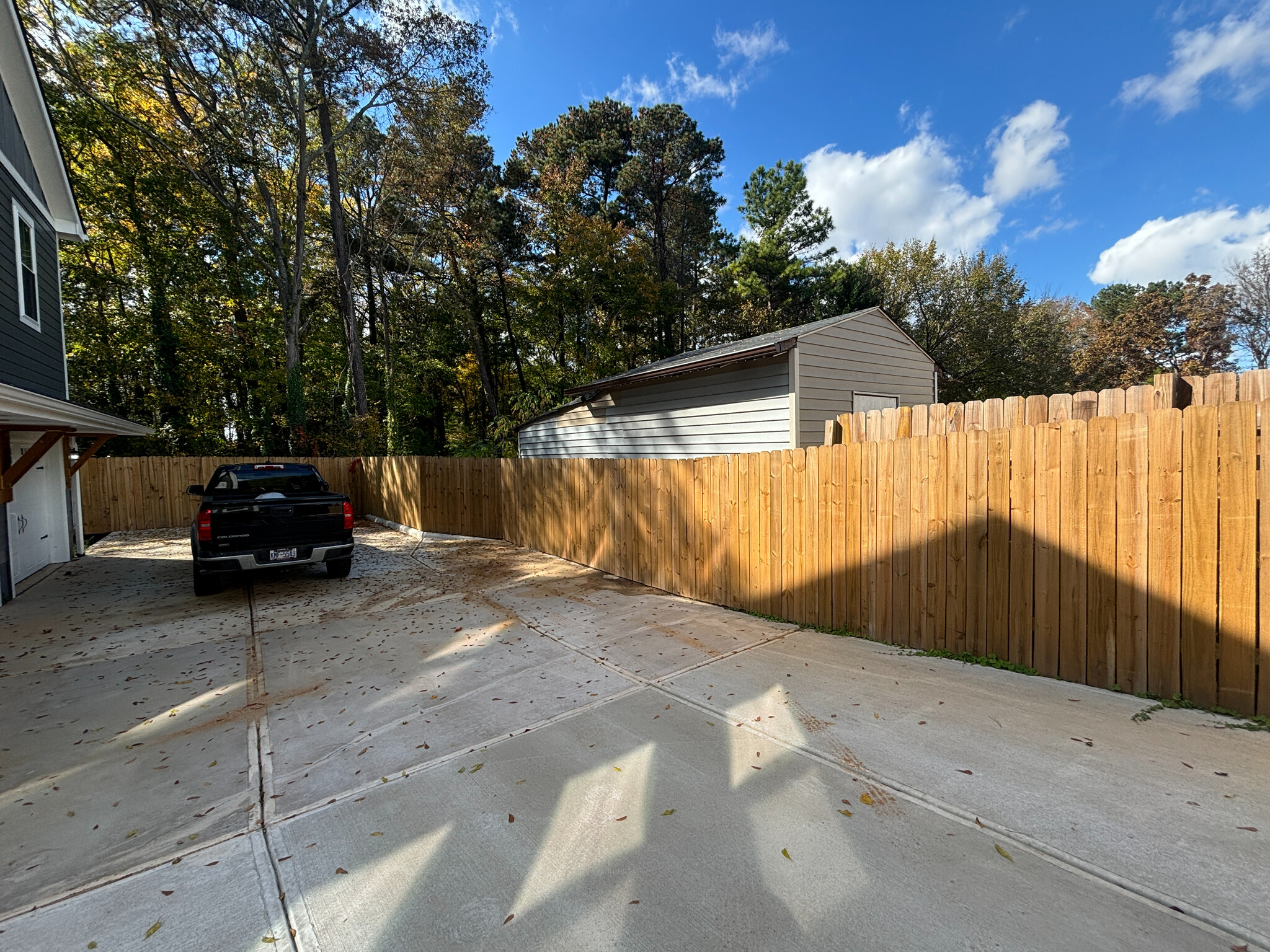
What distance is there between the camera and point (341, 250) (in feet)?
58.1

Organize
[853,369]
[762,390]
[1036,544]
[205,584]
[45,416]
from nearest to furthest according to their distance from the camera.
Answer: [1036,544] → [45,416] → [205,584] → [762,390] → [853,369]

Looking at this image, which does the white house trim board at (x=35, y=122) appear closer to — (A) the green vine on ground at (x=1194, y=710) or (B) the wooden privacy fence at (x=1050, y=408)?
(B) the wooden privacy fence at (x=1050, y=408)

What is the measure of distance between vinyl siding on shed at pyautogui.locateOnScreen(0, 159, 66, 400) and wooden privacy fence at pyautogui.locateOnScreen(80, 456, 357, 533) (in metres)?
4.33

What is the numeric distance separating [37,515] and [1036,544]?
13019 mm

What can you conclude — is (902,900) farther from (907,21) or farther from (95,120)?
(95,120)

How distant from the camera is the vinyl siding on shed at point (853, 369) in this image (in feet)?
27.1

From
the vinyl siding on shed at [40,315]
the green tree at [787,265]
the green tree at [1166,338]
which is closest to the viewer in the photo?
the vinyl siding on shed at [40,315]

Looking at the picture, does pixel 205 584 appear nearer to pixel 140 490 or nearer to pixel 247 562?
pixel 247 562

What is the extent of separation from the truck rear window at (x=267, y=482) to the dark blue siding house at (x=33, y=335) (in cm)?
148

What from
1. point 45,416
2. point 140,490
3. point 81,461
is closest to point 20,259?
point 81,461

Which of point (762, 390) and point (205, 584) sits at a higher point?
point (762, 390)

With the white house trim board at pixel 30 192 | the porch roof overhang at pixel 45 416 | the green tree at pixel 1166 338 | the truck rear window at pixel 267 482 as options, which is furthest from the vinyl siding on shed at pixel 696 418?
the green tree at pixel 1166 338

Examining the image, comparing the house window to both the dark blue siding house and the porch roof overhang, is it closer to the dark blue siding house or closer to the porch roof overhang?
the porch roof overhang

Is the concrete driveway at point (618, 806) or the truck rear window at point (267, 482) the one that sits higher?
the truck rear window at point (267, 482)
